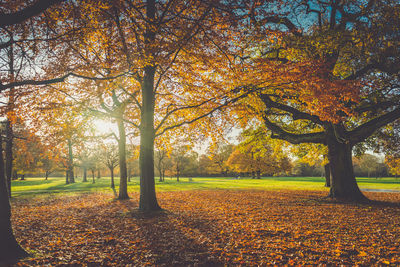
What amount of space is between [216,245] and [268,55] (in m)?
11.6

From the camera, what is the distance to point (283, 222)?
7539 millimetres

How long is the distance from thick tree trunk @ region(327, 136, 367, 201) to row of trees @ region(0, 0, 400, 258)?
6 cm

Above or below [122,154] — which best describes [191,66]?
above

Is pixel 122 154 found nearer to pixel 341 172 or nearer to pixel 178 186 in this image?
pixel 341 172

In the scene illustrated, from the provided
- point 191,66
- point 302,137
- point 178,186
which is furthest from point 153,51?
point 178,186

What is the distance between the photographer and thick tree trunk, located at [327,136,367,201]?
12789 mm

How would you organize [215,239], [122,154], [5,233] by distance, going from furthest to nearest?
[122,154] → [215,239] → [5,233]

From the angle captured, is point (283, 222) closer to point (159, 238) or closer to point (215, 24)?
point (159, 238)

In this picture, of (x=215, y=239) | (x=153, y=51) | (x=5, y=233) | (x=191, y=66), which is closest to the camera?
(x=5, y=233)

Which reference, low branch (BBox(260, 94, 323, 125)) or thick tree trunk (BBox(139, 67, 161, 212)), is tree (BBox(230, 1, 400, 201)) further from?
thick tree trunk (BBox(139, 67, 161, 212))

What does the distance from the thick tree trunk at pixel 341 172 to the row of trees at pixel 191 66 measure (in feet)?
0.19

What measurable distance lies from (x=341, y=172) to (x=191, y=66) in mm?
11574

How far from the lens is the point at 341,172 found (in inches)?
511

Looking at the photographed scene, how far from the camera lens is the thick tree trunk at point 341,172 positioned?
42.0 ft
